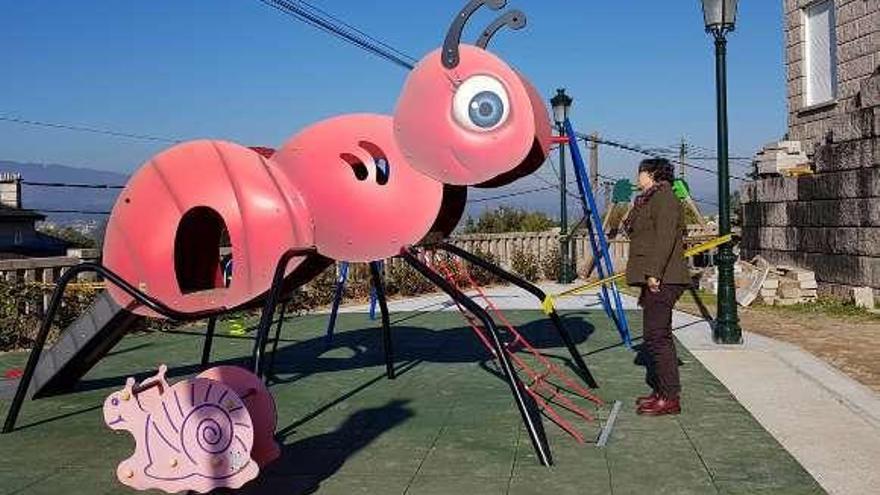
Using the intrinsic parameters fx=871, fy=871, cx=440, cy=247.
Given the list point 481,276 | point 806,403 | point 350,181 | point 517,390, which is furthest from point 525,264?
point 517,390

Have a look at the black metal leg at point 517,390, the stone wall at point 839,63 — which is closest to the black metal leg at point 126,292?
the black metal leg at point 517,390

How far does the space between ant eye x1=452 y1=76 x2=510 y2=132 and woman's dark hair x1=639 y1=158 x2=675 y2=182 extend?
4.49 ft

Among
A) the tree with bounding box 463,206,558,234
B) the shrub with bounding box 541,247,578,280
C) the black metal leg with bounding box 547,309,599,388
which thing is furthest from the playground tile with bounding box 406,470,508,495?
the tree with bounding box 463,206,558,234

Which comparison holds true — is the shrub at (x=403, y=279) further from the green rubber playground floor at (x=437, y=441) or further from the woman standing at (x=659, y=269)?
the woman standing at (x=659, y=269)

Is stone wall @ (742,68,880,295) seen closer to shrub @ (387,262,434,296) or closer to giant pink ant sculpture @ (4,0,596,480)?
shrub @ (387,262,434,296)

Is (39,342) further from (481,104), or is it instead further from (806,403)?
(806,403)

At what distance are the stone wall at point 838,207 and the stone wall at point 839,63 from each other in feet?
1.14

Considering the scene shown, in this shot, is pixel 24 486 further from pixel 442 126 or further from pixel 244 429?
pixel 442 126

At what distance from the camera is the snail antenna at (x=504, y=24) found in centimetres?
525

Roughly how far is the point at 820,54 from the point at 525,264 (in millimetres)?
7333

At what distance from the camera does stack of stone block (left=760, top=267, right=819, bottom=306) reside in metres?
13.1

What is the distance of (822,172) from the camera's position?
1332 centimetres

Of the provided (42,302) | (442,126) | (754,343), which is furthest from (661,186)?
(42,302)

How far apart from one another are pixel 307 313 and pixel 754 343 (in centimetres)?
701
